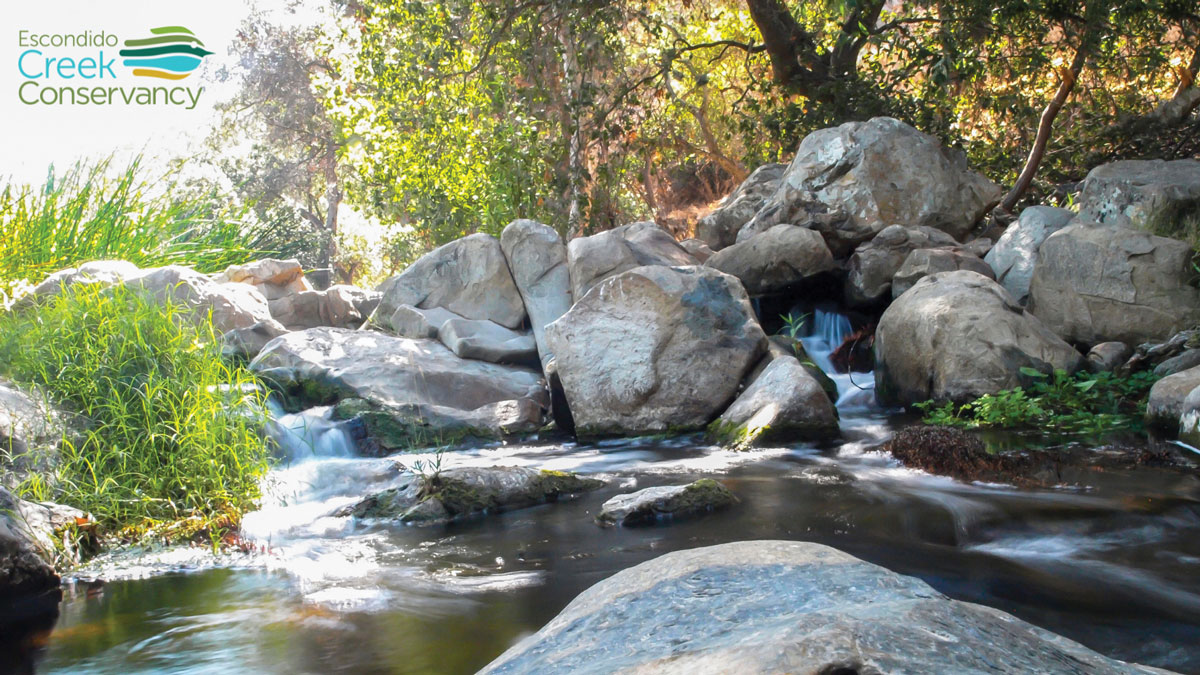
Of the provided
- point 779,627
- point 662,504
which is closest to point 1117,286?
point 662,504

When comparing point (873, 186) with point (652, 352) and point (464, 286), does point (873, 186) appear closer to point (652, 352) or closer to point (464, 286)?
point (652, 352)

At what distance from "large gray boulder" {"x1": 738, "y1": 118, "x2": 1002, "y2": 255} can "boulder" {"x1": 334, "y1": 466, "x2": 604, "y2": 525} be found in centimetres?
679

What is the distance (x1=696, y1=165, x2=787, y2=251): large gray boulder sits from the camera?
514 inches

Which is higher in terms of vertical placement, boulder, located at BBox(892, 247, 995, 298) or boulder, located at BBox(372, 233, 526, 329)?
boulder, located at BBox(372, 233, 526, 329)

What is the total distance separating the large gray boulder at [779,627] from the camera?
1795mm

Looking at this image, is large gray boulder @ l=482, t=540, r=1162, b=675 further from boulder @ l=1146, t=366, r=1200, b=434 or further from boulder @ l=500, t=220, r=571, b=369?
boulder @ l=500, t=220, r=571, b=369

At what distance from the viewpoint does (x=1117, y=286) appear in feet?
28.6

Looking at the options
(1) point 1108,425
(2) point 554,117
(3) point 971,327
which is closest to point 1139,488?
(1) point 1108,425

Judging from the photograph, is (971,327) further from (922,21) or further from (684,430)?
(922,21)

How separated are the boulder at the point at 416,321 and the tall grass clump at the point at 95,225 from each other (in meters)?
3.13

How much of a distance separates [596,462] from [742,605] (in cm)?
508

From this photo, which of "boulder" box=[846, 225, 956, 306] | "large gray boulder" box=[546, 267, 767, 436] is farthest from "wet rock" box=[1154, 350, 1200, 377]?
"large gray boulder" box=[546, 267, 767, 436]

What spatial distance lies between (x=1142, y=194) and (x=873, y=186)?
9.55ft

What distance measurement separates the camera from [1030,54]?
12414mm
